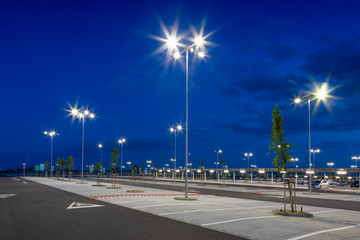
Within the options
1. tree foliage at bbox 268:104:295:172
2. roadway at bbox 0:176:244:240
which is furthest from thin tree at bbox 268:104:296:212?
roadway at bbox 0:176:244:240

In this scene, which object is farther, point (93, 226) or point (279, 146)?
point (279, 146)

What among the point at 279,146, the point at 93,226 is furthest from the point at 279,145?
the point at 93,226

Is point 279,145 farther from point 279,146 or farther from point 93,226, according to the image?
point 93,226

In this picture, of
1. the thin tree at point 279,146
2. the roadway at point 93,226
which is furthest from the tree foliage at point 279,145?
the roadway at point 93,226

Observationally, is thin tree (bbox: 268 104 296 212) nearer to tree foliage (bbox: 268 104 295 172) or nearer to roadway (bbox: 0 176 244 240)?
tree foliage (bbox: 268 104 295 172)

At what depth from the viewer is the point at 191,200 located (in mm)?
22594

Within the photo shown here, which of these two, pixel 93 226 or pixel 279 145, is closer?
pixel 93 226

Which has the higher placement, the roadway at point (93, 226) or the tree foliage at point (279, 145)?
the tree foliage at point (279, 145)

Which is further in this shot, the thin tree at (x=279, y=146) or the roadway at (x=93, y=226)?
the thin tree at (x=279, y=146)

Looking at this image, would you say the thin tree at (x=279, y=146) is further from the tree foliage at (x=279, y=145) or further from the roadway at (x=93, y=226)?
the roadway at (x=93, y=226)

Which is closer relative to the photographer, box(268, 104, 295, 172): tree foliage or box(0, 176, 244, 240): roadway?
box(0, 176, 244, 240): roadway

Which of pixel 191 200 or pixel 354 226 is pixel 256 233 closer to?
pixel 354 226

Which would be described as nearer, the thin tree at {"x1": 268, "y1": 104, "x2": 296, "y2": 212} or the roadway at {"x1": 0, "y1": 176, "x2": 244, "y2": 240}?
the roadway at {"x1": 0, "y1": 176, "x2": 244, "y2": 240}

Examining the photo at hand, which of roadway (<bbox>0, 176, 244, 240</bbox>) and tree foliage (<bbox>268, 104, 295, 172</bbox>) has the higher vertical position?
tree foliage (<bbox>268, 104, 295, 172</bbox>)
